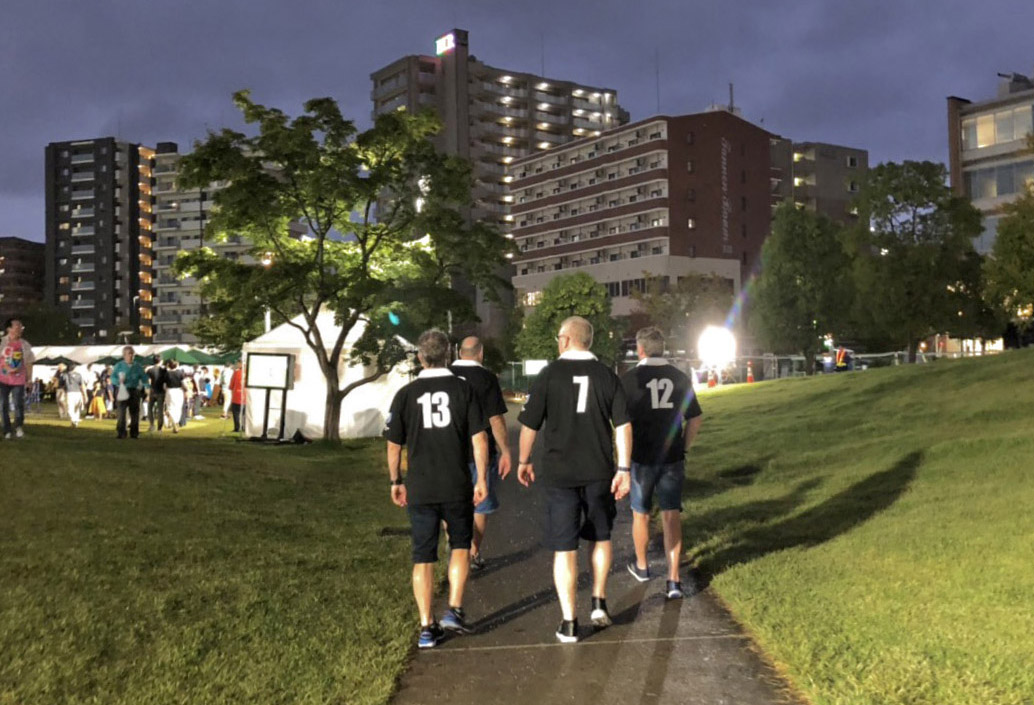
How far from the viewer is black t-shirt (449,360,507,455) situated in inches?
237

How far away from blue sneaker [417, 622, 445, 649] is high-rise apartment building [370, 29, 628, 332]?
9250cm

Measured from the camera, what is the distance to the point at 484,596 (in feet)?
21.9

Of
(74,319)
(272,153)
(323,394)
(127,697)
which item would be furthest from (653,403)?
(74,319)

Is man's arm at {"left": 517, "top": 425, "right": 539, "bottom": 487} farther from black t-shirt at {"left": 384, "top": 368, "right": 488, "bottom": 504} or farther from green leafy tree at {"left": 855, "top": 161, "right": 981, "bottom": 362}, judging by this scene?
green leafy tree at {"left": 855, "top": 161, "right": 981, "bottom": 362}

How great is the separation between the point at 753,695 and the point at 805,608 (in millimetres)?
1616

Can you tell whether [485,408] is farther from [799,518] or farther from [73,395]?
[73,395]

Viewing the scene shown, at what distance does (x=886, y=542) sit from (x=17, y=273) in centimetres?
17756

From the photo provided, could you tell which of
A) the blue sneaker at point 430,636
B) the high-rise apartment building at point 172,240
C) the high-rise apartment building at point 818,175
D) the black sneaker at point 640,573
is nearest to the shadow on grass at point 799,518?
the black sneaker at point 640,573

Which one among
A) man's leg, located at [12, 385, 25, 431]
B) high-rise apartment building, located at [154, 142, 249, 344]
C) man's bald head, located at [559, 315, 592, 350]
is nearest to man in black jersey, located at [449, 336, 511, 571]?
man's bald head, located at [559, 315, 592, 350]

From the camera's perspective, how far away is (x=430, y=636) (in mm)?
5406

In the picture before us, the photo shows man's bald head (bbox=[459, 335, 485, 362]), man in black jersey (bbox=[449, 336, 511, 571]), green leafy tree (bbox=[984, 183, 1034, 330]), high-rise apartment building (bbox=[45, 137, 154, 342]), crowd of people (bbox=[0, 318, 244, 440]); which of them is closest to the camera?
man in black jersey (bbox=[449, 336, 511, 571])

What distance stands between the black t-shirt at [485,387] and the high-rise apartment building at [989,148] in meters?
67.6

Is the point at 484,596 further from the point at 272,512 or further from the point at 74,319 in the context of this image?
the point at 74,319

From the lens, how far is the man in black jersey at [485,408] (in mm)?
6125
